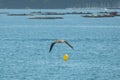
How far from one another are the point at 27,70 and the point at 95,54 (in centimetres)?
1850

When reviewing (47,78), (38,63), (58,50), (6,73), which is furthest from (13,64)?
(58,50)

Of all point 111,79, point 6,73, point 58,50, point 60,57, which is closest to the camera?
point 111,79

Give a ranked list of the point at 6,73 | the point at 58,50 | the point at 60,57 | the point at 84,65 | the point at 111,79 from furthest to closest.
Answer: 1. the point at 58,50
2. the point at 60,57
3. the point at 84,65
4. the point at 6,73
5. the point at 111,79

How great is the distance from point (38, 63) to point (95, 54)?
12.6 metres

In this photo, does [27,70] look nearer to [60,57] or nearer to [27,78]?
[27,78]

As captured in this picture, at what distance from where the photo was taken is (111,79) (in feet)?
205

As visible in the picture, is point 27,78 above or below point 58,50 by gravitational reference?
above

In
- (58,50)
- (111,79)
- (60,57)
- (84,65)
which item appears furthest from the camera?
(58,50)

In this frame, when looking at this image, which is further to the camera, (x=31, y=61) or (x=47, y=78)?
(x=31, y=61)

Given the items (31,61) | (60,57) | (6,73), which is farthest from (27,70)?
(60,57)

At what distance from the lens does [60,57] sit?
83125 millimetres

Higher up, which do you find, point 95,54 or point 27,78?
point 27,78

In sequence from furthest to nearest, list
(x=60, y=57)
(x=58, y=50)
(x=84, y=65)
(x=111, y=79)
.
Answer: (x=58, y=50)
(x=60, y=57)
(x=84, y=65)
(x=111, y=79)

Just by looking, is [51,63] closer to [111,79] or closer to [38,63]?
[38,63]
